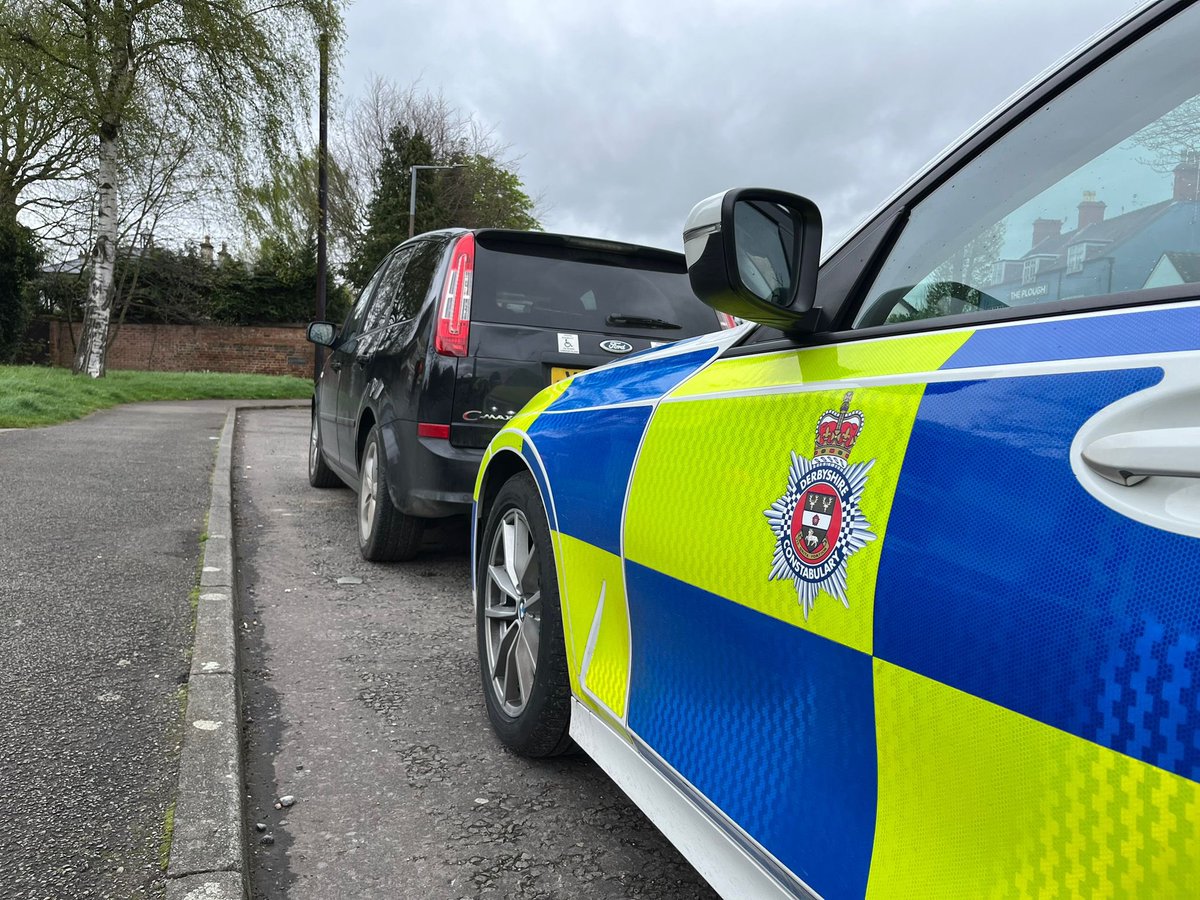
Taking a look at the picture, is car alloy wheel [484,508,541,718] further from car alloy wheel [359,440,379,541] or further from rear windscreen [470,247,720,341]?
car alloy wheel [359,440,379,541]

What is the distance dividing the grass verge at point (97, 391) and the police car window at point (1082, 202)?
38.1 feet

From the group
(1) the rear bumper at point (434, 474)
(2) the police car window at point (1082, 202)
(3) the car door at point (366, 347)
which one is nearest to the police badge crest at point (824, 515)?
(2) the police car window at point (1082, 202)

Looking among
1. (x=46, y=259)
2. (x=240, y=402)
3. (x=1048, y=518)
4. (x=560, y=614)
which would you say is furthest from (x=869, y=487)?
(x=46, y=259)

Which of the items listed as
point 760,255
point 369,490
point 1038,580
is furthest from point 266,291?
point 1038,580

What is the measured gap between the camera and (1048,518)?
1.07 m

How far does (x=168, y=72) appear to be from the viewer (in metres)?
18.7

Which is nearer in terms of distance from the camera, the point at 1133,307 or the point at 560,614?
the point at 1133,307

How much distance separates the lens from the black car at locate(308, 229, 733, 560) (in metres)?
4.45

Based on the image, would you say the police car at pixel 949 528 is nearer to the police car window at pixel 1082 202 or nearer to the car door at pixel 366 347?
the police car window at pixel 1082 202

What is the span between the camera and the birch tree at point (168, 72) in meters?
17.8

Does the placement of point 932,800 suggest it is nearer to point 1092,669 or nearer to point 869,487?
point 1092,669

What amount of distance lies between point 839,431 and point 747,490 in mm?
242

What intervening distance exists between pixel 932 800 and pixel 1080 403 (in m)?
0.50

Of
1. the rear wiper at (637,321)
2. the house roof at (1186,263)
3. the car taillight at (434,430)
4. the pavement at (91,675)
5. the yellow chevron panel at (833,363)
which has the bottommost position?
the pavement at (91,675)
